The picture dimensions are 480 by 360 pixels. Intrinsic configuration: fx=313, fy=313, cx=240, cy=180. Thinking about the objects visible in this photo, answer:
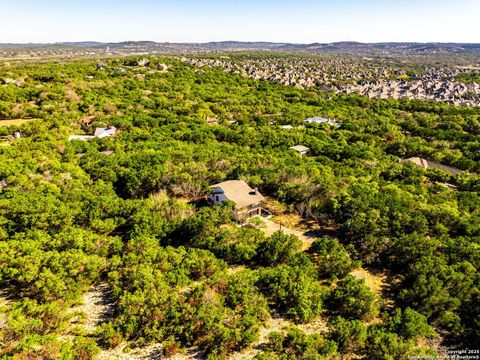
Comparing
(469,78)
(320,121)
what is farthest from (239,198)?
(469,78)

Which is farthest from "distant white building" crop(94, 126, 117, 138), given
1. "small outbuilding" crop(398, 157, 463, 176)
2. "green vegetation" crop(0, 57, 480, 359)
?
"small outbuilding" crop(398, 157, 463, 176)

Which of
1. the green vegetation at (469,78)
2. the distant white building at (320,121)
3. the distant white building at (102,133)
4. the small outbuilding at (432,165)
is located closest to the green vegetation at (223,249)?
the small outbuilding at (432,165)

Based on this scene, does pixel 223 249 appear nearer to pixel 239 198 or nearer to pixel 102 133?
pixel 239 198

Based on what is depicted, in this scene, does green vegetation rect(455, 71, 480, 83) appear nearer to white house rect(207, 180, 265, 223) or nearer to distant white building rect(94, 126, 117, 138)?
white house rect(207, 180, 265, 223)

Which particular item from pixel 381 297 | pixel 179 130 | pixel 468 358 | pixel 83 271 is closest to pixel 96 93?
pixel 179 130

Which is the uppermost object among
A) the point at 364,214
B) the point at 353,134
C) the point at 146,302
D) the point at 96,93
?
the point at 96,93

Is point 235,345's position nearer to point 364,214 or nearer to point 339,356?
point 339,356
